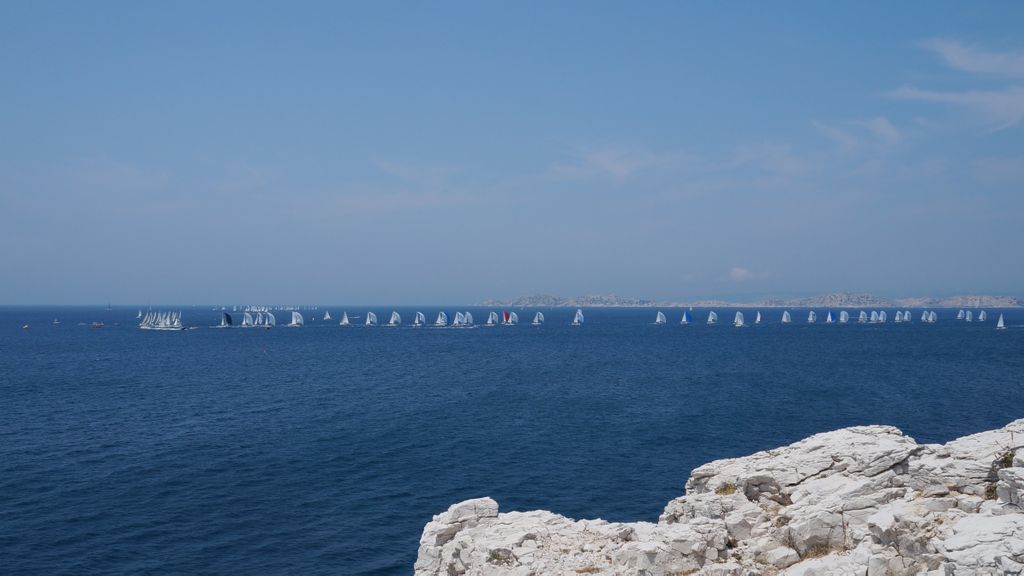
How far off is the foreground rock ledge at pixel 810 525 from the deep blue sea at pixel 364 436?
14.4m

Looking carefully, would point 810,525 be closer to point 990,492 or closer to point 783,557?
point 783,557

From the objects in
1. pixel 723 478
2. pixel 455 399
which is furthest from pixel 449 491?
pixel 455 399

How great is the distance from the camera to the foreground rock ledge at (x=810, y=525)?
19547mm

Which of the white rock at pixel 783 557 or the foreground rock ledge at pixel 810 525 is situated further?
the white rock at pixel 783 557

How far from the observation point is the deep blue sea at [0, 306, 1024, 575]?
4194cm

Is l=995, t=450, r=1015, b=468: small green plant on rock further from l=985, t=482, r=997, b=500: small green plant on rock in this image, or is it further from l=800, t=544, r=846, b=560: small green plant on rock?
l=800, t=544, r=846, b=560: small green plant on rock

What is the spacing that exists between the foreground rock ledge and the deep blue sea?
14353 millimetres

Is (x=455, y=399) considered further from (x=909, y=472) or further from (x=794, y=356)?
(x=794, y=356)

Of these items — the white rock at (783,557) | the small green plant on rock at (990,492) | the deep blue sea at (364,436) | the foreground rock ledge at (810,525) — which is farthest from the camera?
the deep blue sea at (364,436)

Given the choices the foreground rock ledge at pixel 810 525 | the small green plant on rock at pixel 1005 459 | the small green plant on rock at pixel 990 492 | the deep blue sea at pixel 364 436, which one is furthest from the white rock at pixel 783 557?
the deep blue sea at pixel 364 436

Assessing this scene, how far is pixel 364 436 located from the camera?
6694 cm

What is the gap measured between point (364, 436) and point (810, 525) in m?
50.4

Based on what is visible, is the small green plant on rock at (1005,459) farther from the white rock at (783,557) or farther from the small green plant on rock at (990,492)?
the white rock at (783,557)

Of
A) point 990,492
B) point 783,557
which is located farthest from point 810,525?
point 990,492
